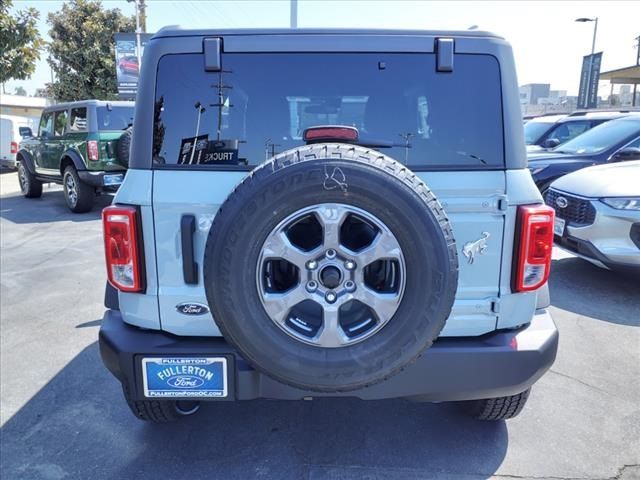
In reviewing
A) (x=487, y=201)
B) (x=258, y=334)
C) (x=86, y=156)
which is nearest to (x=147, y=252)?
(x=258, y=334)

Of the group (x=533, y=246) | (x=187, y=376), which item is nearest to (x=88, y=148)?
(x=187, y=376)

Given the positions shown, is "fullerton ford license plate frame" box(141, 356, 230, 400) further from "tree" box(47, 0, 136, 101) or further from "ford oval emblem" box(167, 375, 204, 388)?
"tree" box(47, 0, 136, 101)

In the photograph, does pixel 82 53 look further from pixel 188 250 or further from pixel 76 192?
pixel 188 250

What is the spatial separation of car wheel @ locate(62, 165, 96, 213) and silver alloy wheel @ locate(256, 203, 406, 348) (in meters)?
8.47

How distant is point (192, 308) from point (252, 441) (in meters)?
0.96

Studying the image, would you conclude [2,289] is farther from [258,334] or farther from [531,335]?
[531,335]

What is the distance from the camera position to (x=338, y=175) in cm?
181

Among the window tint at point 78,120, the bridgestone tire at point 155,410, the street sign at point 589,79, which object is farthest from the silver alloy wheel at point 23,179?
the street sign at point 589,79

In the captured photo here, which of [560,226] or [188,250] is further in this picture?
[560,226]

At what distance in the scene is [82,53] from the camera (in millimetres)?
20516

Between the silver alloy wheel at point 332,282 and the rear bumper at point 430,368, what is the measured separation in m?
0.32

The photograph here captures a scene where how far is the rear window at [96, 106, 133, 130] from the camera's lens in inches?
359

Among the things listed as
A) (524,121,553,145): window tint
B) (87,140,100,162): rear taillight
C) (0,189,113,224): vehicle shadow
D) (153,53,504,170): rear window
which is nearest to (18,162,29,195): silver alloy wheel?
(0,189,113,224): vehicle shadow

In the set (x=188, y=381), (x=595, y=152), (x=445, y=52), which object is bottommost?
(x=188, y=381)
